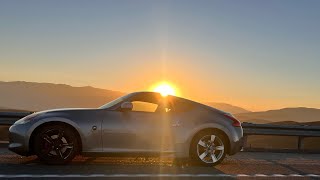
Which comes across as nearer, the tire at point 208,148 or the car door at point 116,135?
the car door at point 116,135

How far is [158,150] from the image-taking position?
8.42 metres

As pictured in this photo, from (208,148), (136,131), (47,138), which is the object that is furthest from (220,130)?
(47,138)

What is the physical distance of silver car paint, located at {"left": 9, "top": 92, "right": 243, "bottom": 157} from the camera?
8172mm

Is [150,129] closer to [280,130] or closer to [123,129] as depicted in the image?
[123,129]

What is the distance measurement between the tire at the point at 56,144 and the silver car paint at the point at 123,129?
124mm

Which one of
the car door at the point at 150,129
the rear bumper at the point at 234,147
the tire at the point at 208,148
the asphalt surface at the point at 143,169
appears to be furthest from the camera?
the rear bumper at the point at 234,147

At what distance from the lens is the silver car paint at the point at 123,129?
8.17 m

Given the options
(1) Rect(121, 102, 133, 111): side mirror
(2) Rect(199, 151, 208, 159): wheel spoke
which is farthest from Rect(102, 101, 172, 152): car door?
(2) Rect(199, 151, 208, 159): wheel spoke

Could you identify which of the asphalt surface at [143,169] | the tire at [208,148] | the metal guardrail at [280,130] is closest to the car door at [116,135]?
the asphalt surface at [143,169]

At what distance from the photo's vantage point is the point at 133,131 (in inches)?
328

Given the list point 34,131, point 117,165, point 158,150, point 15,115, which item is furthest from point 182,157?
point 15,115

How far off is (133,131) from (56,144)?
1361 millimetres

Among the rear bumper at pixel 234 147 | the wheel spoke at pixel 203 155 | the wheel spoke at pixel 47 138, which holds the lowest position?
the wheel spoke at pixel 203 155

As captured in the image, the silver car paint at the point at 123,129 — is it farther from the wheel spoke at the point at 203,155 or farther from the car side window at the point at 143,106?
the wheel spoke at the point at 203,155
